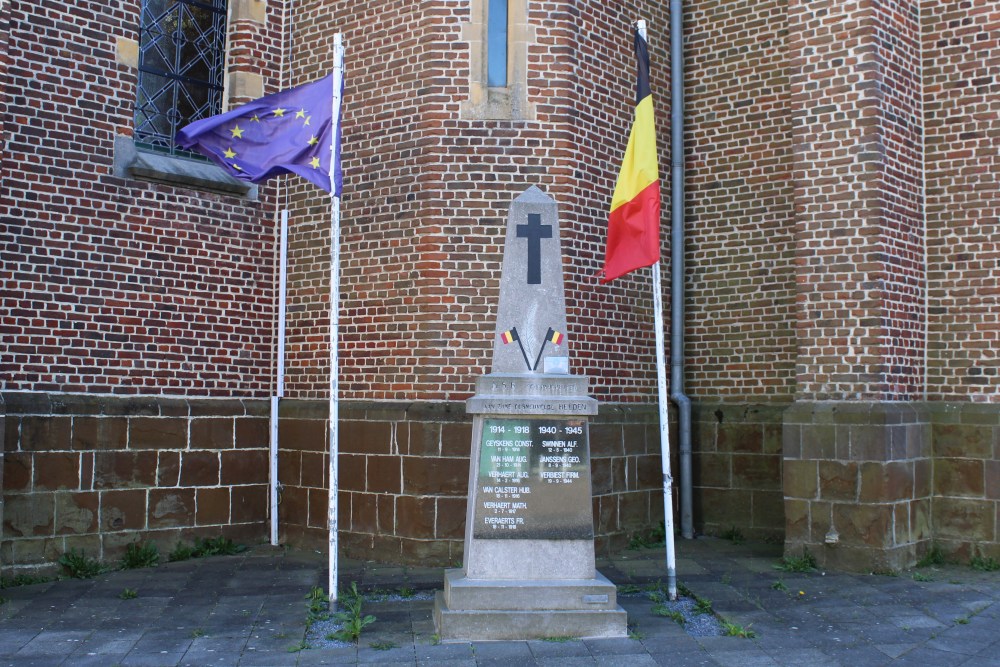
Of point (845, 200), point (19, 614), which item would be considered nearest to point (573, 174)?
point (845, 200)

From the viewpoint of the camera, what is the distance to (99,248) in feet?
31.7

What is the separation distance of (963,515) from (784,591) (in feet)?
7.78

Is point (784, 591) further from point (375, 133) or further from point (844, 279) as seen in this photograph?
point (375, 133)

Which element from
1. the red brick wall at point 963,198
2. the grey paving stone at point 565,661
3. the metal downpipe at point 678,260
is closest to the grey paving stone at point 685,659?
the grey paving stone at point 565,661

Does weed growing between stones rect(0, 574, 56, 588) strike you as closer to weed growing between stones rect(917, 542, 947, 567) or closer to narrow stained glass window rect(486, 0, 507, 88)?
narrow stained glass window rect(486, 0, 507, 88)

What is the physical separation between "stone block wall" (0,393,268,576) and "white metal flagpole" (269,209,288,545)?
0.13 metres

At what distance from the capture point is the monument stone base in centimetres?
695

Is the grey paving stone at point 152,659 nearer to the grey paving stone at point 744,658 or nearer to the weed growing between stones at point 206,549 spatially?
the weed growing between stones at point 206,549

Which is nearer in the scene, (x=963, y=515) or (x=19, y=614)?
(x=19, y=614)

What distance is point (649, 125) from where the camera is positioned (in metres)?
8.15

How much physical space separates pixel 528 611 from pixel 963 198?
6156 mm

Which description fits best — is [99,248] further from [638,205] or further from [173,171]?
[638,205]

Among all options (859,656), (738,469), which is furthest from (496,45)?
(859,656)

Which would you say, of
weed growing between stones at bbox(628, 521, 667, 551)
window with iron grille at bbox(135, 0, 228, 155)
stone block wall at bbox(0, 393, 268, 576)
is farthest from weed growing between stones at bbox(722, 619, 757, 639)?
window with iron grille at bbox(135, 0, 228, 155)
